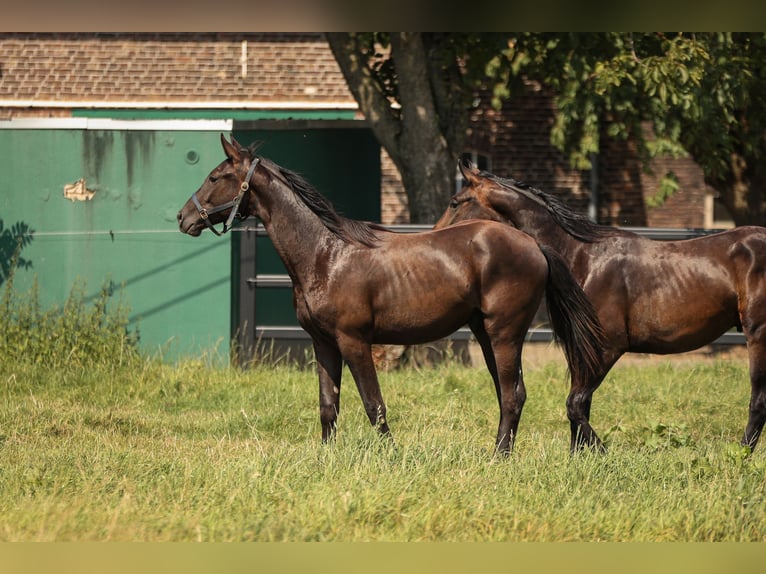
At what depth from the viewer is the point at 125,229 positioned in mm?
10578

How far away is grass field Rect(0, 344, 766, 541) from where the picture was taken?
4.59 metres

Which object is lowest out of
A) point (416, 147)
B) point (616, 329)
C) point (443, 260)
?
point (616, 329)

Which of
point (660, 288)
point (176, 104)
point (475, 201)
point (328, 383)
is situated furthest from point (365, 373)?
point (176, 104)

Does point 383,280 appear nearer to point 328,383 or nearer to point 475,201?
point 328,383

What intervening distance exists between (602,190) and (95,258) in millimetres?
8980

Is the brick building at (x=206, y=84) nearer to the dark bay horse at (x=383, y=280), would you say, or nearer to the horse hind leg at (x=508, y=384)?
the dark bay horse at (x=383, y=280)

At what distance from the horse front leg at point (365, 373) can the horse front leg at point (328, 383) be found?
0.20m

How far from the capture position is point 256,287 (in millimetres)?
10742

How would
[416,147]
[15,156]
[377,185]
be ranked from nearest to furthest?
[15,156], [416,147], [377,185]

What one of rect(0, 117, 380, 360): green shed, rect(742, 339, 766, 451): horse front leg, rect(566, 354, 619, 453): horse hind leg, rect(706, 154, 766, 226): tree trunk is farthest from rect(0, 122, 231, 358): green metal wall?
rect(706, 154, 766, 226): tree trunk

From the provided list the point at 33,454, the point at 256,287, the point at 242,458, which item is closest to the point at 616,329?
the point at 242,458

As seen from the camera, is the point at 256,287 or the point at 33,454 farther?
the point at 256,287

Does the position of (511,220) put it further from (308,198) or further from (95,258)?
(95,258)

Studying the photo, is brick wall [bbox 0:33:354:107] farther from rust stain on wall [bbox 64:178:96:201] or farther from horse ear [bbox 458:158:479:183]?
horse ear [bbox 458:158:479:183]
